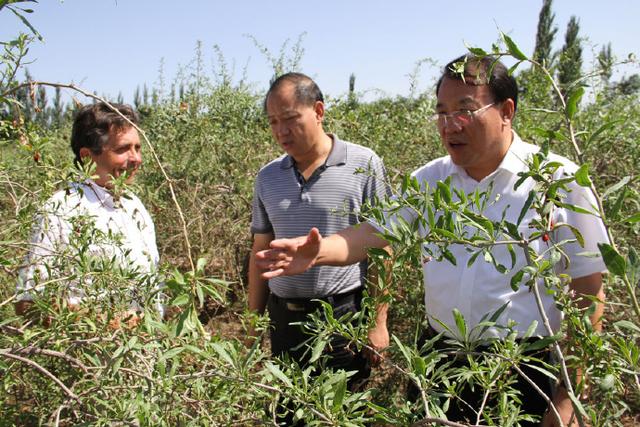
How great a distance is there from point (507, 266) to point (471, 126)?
424mm

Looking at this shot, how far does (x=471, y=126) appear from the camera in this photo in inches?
72.2

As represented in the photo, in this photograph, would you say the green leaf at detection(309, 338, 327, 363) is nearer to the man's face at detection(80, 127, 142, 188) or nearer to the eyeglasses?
the eyeglasses

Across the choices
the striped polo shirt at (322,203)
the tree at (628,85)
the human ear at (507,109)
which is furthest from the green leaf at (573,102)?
the tree at (628,85)

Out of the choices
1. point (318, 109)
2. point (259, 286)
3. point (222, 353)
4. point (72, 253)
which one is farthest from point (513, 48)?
point (259, 286)

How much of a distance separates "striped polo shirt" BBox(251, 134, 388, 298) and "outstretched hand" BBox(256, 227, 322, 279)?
1.82ft

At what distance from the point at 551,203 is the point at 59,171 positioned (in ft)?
3.39

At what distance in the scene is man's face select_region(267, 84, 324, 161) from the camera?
2.62 m

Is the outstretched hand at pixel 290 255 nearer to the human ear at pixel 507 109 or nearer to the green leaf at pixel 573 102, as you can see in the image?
the human ear at pixel 507 109

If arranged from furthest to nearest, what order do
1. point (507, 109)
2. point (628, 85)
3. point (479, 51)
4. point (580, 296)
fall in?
1. point (628, 85)
2. point (507, 109)
3. point (580, 296)
4. point (479, 51)

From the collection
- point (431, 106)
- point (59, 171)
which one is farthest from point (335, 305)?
point (431, 106)

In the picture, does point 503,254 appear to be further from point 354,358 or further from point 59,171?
point 59,171

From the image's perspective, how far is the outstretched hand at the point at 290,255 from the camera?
6.20 feet

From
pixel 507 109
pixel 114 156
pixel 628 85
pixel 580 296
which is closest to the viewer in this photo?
pixel 580 296

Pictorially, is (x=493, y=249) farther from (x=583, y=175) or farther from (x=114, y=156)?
(x=114, y=156)
